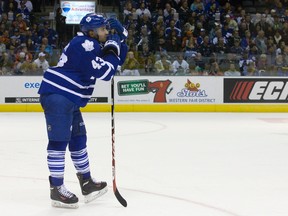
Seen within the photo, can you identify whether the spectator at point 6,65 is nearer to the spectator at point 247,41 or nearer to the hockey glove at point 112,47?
the spectator at point 247,41

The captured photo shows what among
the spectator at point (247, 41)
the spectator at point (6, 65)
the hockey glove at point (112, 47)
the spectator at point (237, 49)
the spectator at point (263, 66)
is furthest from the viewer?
the spectator at point (247, 41)

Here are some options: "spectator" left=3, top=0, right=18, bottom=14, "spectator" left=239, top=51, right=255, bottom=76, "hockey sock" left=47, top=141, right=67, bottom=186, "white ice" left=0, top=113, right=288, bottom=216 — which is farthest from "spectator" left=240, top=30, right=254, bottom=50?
"hockey sock" left=47, top=141, right=67, bottom=186

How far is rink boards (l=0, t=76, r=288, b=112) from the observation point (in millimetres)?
12562

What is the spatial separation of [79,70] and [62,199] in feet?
2.98

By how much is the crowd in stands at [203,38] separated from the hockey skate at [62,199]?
852cm

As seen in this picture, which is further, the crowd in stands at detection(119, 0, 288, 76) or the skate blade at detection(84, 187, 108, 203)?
the crowd in stands at detection(119, 0, 288, 76)

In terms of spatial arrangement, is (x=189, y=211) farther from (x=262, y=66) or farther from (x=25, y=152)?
(x=262, y=66)

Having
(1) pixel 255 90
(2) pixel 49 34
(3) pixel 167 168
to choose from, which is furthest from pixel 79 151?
(2) pixel 49 34

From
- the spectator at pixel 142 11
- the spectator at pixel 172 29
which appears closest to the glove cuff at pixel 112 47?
the spectator at pixel 172 29

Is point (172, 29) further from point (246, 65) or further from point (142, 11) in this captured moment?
point (246, 65)

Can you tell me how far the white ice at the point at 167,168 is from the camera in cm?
424

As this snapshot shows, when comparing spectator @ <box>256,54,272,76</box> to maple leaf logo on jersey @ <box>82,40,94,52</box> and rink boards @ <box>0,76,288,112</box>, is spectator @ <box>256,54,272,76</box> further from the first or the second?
maple leaf logo on jersey @ <box>82,40,94,52</box>

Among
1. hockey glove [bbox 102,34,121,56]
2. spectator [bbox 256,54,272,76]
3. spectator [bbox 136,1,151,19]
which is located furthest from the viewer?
spectator [bbox 136,1,151,19]

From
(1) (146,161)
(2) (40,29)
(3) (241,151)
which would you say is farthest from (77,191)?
(2) (40,29)
